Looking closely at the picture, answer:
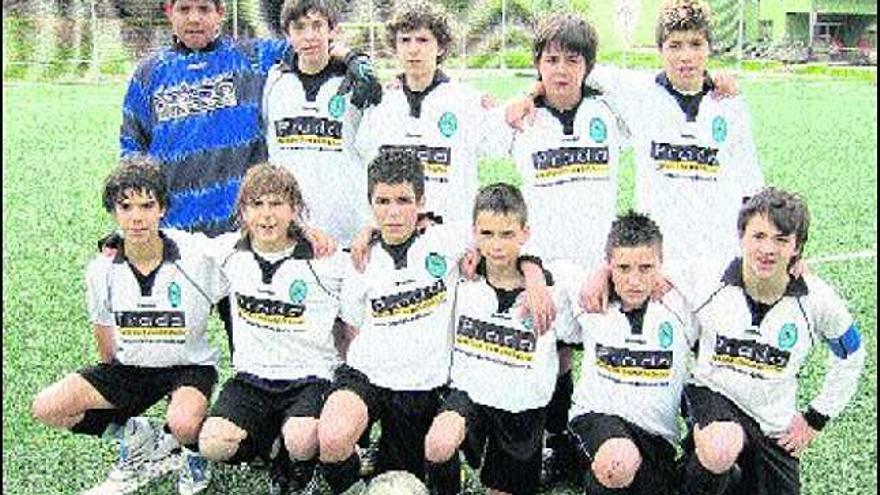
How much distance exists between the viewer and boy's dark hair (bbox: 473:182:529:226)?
3535 millimetres

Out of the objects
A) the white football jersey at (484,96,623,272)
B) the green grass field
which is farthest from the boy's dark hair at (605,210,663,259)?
the green grass field

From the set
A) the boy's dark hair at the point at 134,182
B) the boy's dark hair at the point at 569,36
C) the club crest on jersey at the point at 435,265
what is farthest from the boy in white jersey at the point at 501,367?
the boy's dark hair at the point at 134,182

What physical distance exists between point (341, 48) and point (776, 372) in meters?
1.89

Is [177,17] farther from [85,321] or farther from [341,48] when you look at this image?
[85,321]

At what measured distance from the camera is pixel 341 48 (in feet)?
13.5

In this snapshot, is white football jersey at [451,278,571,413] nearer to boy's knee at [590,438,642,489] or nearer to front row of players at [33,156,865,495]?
front row of players at [33,156,865,495]

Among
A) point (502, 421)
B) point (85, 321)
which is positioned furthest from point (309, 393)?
point (85, 321)

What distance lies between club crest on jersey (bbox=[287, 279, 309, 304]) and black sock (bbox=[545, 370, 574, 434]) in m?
0.93

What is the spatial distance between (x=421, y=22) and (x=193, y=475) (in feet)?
5.60

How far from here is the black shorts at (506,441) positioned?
11.7 ft

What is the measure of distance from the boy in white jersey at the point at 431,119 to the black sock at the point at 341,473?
3.00 feet

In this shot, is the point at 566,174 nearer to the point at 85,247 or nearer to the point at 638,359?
the point at 638,359

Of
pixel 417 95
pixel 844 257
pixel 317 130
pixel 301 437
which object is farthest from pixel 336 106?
pixel 844 257

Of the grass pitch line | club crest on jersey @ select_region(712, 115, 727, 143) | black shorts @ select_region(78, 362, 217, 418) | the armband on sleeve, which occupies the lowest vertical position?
the grass pitch line
